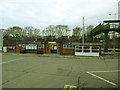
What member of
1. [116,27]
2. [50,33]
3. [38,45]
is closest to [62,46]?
[38,45]

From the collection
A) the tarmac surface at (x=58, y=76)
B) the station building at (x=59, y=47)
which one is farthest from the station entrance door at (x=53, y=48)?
the tarmac surface at (x=58, y=76)

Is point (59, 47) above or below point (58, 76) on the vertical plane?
above

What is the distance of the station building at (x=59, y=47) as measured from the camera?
17.0m

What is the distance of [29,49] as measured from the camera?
2066 centimetres

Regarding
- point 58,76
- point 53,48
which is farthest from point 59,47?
point 58,76

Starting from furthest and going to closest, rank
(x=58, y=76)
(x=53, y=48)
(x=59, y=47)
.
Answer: (x=53, y=48)
(x=59, y=47)
(x=58, y=76)

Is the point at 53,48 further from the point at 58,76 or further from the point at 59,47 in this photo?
the point at 58,76

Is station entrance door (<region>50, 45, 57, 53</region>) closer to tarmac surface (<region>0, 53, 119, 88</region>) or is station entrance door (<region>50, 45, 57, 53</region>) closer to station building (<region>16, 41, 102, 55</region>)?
station building (<region>16, 41, 102, 55</region>)

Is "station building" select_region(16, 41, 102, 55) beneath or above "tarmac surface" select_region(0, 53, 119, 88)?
above

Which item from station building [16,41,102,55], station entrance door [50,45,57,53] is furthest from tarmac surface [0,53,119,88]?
station entrance door [50,45,57,53]

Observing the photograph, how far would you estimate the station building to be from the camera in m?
17.0

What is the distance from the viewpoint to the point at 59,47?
64.6 feet

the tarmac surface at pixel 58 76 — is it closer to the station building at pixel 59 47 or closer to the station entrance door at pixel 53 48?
the station building at pixel 59 47

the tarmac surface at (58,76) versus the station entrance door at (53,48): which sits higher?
the station entrance door at (53,48)
